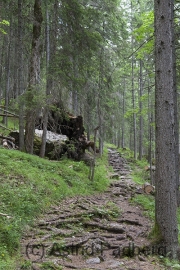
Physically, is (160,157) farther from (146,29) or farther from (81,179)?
(146,29)

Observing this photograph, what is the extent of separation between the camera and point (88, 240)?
18.1ft

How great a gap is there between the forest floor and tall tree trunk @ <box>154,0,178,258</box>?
54 centimetres

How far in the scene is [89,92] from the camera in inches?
477

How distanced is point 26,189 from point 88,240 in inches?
96.3

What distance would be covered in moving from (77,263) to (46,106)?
6430 millimetres

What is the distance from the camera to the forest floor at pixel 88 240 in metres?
4.59

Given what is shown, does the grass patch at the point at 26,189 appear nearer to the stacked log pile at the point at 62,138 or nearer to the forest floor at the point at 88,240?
the forest floor at the point at 88,240

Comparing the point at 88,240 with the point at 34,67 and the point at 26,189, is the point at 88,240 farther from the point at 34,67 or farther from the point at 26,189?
the point at 34,67

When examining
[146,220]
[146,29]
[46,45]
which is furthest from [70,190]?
[46,45]

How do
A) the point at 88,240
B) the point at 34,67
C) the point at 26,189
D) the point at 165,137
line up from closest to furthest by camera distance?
the point at 88,240 → the point at 165,137 → the point at 26,189 → the point at 34,67

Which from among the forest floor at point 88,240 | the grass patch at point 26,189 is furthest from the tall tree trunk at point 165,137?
the grass patch at point 26,189

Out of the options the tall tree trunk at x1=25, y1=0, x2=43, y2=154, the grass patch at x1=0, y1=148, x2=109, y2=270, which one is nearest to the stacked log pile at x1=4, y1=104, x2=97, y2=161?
the grass patch at x1=0, y1=148, x2=109, y2=270

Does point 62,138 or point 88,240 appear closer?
point 88,240

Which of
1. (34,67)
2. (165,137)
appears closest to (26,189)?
(165,137)
